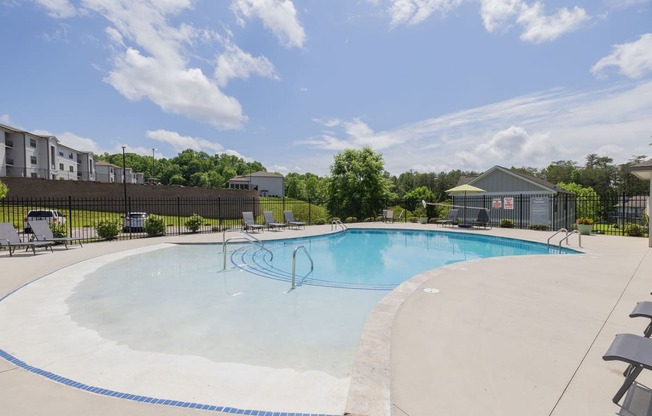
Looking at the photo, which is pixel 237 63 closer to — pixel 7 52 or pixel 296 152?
pixel 7 52

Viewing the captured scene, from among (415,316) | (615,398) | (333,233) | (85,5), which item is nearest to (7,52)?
(85,5)

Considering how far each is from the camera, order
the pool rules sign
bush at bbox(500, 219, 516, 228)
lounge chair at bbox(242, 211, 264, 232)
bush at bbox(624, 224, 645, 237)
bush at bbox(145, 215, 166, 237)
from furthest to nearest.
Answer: the pool rules sign, bush at bbox(500, 219, 516, 228), lounge chair at bbox(242, 211, 264, 232), bush at bbox(145, 215, 166, 237), bush at bbox(624, 224, 645, 237)

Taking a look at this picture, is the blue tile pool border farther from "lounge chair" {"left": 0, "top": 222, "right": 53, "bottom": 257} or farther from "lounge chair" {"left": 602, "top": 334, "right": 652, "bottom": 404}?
"lounge chair" {"left": 0, "top": 222, "right": 53, "bottom": 257}

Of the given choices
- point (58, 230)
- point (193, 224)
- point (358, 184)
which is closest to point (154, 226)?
point (193, 224)

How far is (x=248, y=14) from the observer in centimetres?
1331

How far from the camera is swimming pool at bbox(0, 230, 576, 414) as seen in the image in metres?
2.85

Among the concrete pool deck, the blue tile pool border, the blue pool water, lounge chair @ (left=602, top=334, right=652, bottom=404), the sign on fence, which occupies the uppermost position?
the sign on fence

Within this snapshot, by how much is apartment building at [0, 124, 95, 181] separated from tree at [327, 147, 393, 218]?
32.5 meters

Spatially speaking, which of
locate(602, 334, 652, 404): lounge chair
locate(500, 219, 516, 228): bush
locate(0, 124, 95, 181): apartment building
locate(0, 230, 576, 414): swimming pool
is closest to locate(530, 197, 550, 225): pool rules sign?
locate(500, 219, 516, 228): bush

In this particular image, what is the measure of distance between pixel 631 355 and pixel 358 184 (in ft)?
85.6

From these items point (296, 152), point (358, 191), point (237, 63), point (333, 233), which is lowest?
point (333, 233)

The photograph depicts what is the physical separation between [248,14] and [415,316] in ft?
45.6

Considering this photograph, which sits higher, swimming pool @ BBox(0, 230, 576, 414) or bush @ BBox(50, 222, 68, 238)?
bush @ BBox(50, 222, 68, 238)

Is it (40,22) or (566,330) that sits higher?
(40,22)
